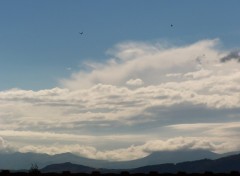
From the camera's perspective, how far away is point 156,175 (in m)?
32.8

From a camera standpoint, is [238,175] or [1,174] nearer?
[1,174]

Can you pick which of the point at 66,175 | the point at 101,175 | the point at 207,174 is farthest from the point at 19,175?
the point at 207,174

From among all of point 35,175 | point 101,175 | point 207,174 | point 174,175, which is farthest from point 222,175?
point 35,175

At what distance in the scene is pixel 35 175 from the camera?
103ft

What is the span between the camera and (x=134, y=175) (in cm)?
3241

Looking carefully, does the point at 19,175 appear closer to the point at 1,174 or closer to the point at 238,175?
the point at 1,174

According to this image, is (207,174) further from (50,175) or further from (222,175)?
(50,175)

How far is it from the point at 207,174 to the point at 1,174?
14.5 metres

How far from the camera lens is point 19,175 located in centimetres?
3134

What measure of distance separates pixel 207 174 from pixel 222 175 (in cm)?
111

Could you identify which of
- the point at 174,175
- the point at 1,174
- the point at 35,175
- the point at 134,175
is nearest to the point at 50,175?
the point at 35,175

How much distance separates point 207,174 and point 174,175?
2.56 meters

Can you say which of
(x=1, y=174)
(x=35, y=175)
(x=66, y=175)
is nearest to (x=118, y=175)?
(x=66, y=175)

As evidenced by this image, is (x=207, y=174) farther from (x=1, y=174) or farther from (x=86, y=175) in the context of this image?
(x=1, y=174)
